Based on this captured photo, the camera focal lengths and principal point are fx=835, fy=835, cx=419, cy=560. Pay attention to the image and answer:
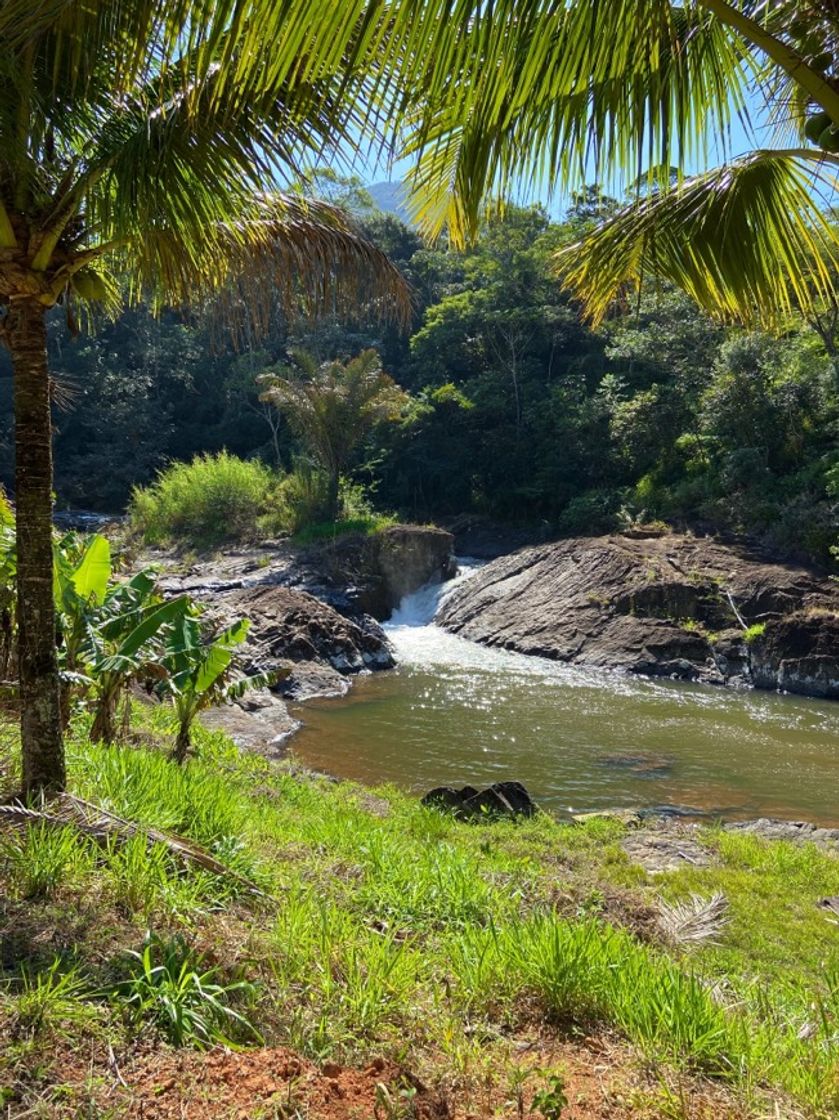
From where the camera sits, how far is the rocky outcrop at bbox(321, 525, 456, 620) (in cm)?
2325

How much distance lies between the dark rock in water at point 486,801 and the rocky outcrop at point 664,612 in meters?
9.30

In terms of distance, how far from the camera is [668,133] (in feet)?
8.78

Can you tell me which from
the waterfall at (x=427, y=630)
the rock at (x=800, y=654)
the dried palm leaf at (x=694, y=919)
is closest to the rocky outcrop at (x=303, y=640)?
the waterfall at (x=427, y=630)

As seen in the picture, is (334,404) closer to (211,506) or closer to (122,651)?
(211,506)

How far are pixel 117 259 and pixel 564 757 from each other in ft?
30.7

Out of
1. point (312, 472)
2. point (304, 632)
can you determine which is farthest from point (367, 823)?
point (312, 472)

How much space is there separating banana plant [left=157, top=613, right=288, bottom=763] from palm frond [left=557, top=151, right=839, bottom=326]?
4.28m

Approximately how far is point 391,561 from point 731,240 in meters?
20.6

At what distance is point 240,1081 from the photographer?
2.29 m

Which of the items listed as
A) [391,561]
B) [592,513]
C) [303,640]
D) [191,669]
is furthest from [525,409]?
[191,669]

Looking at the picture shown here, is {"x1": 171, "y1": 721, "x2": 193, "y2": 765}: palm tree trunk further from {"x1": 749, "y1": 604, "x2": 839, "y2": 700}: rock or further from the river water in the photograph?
{"x1": 749, "y1": 604, "x2": 839, "y2": 700}: rock

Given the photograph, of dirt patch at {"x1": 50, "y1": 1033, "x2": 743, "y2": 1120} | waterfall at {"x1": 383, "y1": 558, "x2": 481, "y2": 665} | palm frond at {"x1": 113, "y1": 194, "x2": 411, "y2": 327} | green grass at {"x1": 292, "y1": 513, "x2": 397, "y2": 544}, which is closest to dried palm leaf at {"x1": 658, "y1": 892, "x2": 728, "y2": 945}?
dirt patch at {"x1": 50, "y1": 1033, "x2": 743, "y2": 1120}

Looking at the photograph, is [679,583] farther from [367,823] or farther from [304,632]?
[367,823]

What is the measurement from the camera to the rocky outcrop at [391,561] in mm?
23250
